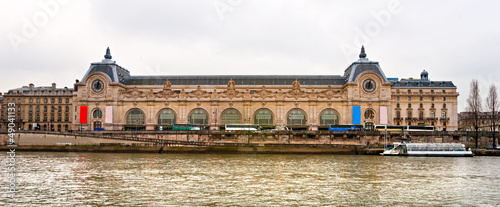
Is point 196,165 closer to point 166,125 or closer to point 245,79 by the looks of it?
point 166,125

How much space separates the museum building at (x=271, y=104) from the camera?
10162cm

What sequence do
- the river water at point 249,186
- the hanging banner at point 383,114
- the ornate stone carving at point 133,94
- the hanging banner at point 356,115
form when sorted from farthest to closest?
the ornate stone carving at point 133,94
the hanging banner at point 356,115
the hanging banner at point 383,114
the river water at point 249,186

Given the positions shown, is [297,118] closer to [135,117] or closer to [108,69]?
[135,117]

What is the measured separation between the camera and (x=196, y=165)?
49500 mm

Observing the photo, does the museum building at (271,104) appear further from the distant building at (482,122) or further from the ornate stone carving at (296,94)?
the distant building at (482,122)

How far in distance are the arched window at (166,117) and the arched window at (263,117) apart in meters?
19.2

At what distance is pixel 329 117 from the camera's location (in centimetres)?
10181

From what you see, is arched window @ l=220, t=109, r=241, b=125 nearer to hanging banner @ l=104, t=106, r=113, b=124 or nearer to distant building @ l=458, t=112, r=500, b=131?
hanging banner @ l=104, t=106, r=113, b=124

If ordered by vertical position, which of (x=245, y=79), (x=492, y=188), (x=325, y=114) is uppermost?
(x=245, y=79)

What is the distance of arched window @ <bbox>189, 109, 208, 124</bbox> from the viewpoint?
336 feet

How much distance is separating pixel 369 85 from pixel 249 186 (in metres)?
74.8

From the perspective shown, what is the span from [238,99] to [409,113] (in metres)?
40.8

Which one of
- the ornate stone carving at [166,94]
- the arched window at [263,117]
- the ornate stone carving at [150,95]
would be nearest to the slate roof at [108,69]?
the ornate stone carving at [150,95]

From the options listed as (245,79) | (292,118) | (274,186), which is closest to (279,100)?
(292,118)
